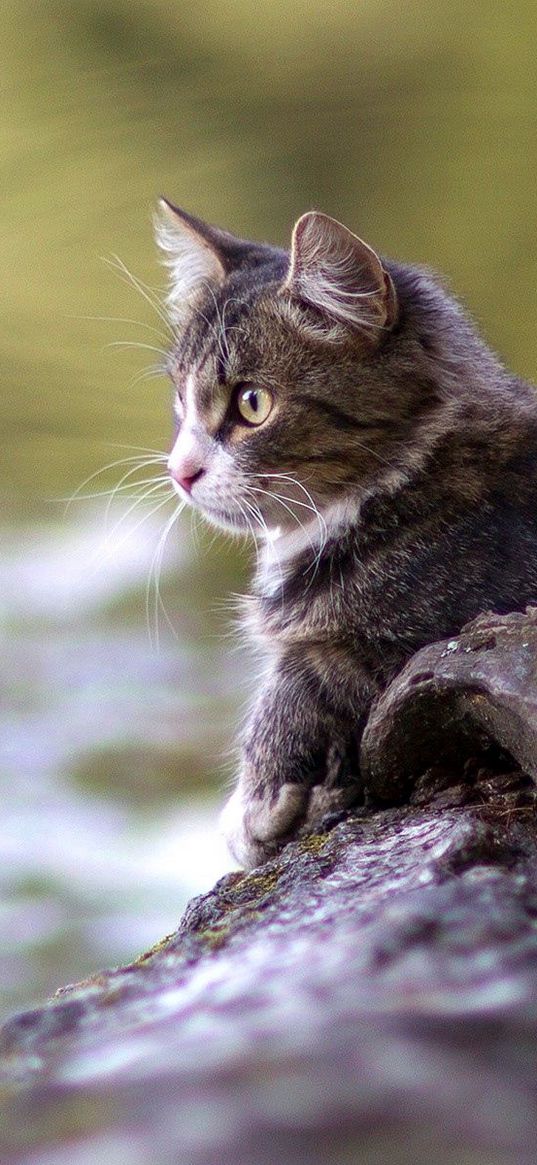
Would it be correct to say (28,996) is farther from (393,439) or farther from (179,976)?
(179,976)

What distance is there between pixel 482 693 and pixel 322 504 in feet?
1.64

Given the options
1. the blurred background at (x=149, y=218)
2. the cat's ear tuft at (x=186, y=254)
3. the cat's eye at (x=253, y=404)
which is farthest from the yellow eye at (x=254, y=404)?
the blurred background at (x=149, y=218)

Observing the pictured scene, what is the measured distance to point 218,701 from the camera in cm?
310

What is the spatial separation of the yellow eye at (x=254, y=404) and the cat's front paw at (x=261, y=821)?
41cm

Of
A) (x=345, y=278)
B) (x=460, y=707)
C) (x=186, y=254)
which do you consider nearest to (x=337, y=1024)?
(x=460, y=707)

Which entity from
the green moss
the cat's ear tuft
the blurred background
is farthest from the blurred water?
the green moss

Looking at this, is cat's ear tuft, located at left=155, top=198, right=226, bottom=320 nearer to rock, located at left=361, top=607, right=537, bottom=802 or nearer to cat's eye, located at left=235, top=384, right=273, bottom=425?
cat's eye, located at left=235, top=384, right=273, bottom=425

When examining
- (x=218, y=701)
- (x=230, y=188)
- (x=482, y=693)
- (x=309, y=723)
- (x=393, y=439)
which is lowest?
(x=482, y=693)

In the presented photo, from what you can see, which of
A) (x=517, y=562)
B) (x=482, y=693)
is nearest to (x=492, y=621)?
(x=482, y=693)

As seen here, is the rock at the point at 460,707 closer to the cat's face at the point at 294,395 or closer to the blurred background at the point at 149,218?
the cat's face at the point at 294,395

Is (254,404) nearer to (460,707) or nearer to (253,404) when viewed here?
(253,404)

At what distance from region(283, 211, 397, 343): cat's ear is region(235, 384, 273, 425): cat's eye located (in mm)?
112

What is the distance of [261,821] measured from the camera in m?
1.37

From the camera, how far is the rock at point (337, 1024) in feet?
1.77
